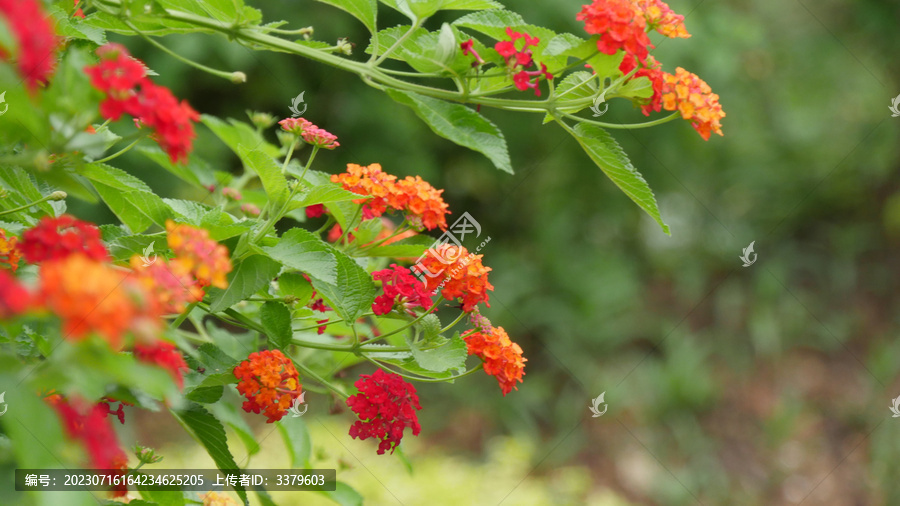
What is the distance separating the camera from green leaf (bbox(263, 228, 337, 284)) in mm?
752

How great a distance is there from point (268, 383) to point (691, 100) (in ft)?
2.06

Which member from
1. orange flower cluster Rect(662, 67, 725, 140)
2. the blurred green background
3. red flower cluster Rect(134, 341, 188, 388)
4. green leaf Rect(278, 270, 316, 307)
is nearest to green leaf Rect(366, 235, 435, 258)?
green leaf Rect(278, 270, 316, 307)

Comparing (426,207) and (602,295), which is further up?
(426,207)

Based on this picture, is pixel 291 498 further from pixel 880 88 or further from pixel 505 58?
pixel 880 88

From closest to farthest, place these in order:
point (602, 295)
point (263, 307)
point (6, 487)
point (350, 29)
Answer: point (6, 487) < point (263, 307) < point (350, 29) < point (602, 295)

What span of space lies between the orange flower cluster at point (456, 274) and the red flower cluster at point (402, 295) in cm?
2

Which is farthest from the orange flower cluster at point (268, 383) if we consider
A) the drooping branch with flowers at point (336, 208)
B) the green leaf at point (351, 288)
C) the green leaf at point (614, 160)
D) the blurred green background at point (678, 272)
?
the blurred green background at point (678, 272)

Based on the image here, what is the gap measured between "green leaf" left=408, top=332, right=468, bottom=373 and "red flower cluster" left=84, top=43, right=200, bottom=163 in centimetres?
37

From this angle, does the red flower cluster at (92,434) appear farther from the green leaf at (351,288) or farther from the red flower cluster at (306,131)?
the red flower cluster at (306,131)

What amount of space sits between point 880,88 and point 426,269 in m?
4.71

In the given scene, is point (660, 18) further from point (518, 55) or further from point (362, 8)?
point (362, 8)

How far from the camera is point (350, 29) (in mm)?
3180

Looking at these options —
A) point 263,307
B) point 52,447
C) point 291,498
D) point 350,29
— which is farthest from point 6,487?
point 350,29

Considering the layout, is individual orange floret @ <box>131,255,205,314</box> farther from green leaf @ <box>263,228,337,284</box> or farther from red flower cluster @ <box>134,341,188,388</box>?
green leaf @ <box>263,228,337,284</box>
